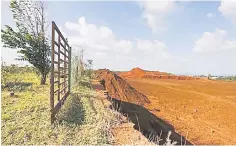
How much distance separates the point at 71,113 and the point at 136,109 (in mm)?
3503

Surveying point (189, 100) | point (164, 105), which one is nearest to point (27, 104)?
point (164, 105)

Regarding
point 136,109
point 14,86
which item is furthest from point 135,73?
point 14,86

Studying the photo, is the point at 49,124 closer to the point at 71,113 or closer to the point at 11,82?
the point at 71,113

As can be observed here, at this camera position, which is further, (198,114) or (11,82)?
(198,114)

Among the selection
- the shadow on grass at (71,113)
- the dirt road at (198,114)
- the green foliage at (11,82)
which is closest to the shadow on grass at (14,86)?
the green foliage at (11,82)

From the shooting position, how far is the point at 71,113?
17.1 feet

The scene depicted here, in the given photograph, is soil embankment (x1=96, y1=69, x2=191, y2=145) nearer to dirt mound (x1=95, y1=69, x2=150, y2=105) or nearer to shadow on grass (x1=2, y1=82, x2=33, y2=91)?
dirt mound (x1=95, y1=69, x2=150, y2=105)

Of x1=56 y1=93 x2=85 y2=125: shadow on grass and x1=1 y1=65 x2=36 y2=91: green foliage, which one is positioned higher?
x1=1 y1=65 x2=36 y2=91: green foliage

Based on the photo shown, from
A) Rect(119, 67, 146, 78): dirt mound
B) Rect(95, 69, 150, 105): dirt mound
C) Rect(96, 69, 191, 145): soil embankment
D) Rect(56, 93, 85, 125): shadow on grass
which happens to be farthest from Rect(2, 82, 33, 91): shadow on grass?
Rect(119, 67, 146, 78): dirt mound

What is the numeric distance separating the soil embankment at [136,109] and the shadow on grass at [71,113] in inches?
32.6

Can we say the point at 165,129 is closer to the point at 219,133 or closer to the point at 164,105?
the point at 219,133

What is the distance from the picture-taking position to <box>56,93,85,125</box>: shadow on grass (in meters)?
4.72

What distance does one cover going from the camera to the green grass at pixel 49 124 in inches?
156

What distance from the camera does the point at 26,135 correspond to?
402 centimetres
